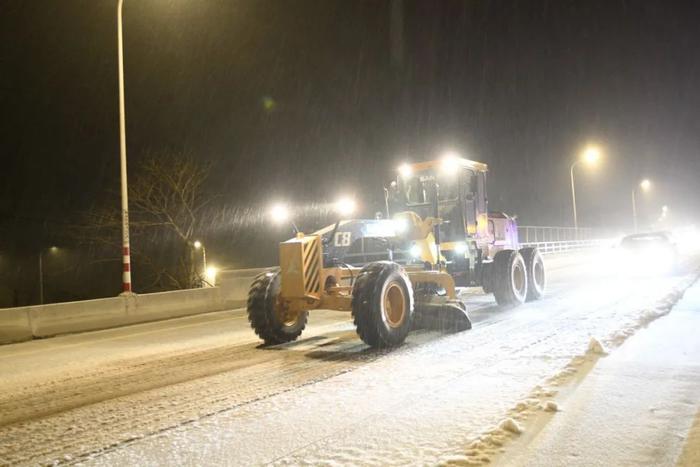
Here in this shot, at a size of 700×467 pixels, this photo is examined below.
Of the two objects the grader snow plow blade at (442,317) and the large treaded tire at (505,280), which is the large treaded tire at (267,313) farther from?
the large treaded tire at (505,280)

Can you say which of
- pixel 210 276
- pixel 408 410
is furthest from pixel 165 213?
pixel 408 410

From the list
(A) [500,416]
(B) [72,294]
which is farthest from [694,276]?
(B) [72,294]

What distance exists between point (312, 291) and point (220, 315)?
6.92m

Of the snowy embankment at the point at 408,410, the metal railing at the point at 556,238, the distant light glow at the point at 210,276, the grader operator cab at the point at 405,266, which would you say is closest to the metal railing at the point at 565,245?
the metal railing at the point at 556,238

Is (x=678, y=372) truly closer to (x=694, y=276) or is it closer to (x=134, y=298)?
(x=134, y=298)

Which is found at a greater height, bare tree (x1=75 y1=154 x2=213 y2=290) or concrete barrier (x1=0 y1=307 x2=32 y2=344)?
bare tree (x1=75 y1=154 x2=213 y2=290)

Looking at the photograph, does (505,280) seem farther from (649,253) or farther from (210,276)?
(210,276)

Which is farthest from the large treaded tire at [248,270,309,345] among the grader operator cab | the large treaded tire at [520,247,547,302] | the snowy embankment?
the large treaded tire at [520,247,547,302]

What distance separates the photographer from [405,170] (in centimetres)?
1298

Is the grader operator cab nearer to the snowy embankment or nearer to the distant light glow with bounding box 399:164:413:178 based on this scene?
the distant light glow with bounding box 399:164:413:178

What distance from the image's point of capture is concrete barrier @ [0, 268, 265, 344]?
1193 centimetres

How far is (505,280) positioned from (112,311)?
9.35m

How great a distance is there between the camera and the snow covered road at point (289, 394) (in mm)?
Result: 4316

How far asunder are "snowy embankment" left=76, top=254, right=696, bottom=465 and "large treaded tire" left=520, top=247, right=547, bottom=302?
5.38m
